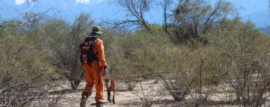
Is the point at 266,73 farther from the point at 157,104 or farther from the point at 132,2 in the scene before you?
the point at 132,2

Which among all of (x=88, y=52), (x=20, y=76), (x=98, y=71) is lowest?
(x=98, y=71)

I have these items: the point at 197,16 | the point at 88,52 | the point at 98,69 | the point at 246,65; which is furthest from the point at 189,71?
the point at 197,16

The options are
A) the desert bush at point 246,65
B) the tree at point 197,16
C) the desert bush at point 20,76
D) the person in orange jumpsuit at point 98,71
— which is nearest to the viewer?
the desert bush at point 20,76

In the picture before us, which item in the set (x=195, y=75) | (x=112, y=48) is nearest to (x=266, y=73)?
(x=195, y=75)

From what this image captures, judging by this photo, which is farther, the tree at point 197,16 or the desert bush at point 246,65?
the tree at point 197,16

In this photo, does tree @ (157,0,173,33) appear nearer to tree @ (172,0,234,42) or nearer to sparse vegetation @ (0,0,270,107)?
tree @ (172,0,234,42)

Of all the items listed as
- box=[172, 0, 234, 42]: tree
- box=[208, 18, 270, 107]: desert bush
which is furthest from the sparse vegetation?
box=[172, 0, 234, 42]: tree

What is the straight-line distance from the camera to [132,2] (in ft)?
70.4

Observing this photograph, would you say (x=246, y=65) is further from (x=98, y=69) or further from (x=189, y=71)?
(x=98, y=69)

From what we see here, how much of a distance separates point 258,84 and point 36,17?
7.43 meters

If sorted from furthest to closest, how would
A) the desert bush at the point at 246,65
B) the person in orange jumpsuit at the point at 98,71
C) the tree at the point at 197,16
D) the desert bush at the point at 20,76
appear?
the tree at the point at 197,16
the person in orange jumpsuit at the point at 98,71
the desert bush at the point at 246,65
the desert bush at the point at 20,76

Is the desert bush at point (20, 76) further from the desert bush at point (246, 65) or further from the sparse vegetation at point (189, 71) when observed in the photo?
the desert bush at point (246, 65)

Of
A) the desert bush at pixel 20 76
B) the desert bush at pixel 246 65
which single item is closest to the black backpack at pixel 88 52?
the desert bush at pixel 20 76

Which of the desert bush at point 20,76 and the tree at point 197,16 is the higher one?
the tree at point 197,16
